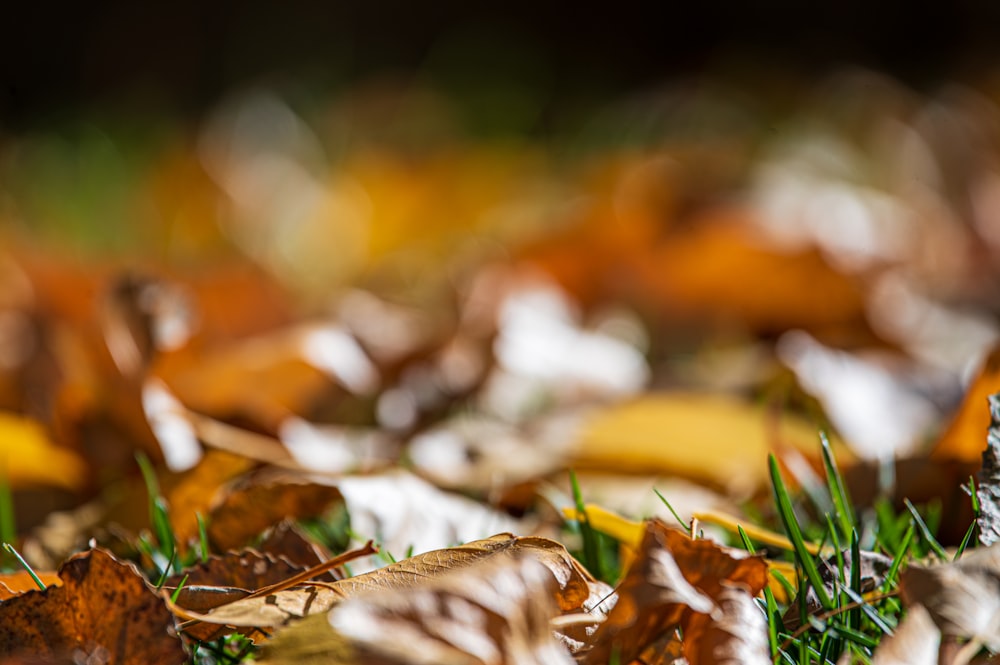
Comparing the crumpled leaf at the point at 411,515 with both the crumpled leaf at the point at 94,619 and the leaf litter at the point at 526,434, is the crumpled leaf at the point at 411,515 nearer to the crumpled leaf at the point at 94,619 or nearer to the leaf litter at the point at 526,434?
the leaf litter at the point at 526,434

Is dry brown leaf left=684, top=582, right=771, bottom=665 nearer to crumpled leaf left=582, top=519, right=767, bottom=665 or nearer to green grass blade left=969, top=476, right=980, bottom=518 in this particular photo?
crumpled leaf left=582, top=519, right=767, bottom=665

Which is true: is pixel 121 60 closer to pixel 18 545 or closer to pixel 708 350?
pixel 708 350

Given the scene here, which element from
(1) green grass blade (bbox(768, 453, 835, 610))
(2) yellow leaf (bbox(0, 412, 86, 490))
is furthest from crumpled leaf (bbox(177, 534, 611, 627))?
(2) yellow leaf (bbox(0, 412, 86, 490))

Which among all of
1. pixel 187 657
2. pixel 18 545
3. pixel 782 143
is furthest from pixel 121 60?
pixel 187 657

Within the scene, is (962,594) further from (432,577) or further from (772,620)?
(432,577)

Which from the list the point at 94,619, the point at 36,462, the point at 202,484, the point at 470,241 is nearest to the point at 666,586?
the point at 94,619

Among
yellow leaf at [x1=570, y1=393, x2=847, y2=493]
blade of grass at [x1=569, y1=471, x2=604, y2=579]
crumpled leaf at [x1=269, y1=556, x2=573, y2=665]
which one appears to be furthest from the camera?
yellow leaf at [x1=570, y1=393, x2=847, y2=493]
